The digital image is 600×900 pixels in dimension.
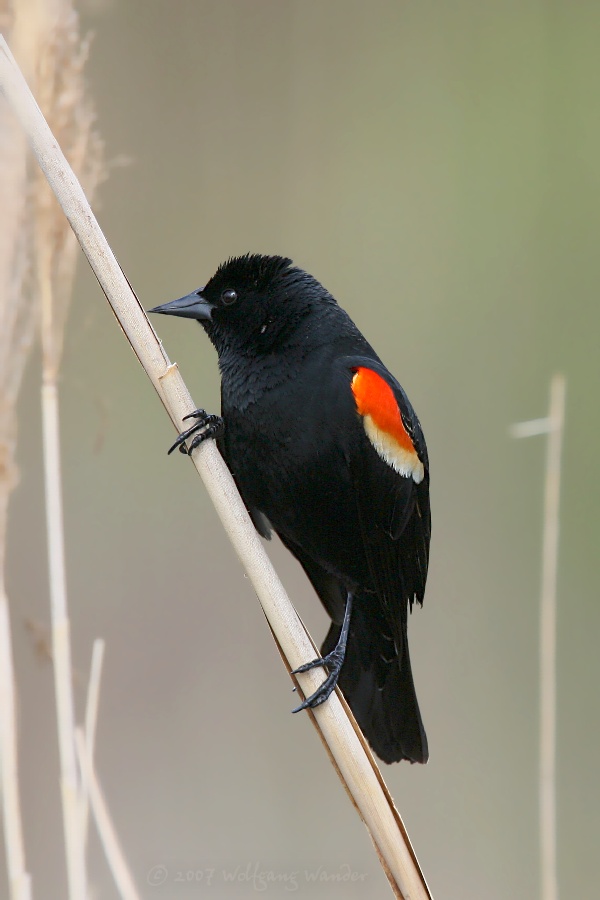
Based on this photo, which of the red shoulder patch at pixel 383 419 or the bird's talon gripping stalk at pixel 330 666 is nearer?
the bird's talon gripping stalk at pixel 330 666

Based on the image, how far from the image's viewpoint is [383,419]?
1108 mm

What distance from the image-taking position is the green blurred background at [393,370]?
5.24ft

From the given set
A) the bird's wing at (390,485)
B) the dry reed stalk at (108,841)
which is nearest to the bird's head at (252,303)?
the bird's wing at (390,485)

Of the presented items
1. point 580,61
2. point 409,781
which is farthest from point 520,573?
point 580,61

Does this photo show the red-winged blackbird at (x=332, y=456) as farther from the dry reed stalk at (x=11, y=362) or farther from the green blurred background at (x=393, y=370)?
the green blurred background at (x=393, y=370)

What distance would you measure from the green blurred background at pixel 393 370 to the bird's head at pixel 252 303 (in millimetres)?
368

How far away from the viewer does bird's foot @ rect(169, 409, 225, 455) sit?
3.01ft

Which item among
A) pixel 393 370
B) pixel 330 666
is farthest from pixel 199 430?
pixel 393 370

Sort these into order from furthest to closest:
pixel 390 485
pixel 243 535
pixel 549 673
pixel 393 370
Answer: pixel 393 370 < pixel 390 485 < pixel 549 673 < pixel 243 535

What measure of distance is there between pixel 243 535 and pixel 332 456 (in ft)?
0.91

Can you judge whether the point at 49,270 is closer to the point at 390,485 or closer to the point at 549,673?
the point at 390,485

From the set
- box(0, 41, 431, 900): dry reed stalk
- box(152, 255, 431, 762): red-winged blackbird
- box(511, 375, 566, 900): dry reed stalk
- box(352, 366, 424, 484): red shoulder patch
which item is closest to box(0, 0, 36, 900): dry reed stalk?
box(0, 41, 431, 900): dry reed stalk

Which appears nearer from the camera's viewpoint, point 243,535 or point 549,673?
point 243,535

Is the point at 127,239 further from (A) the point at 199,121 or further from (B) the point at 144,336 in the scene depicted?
(B) the point at 144,336
